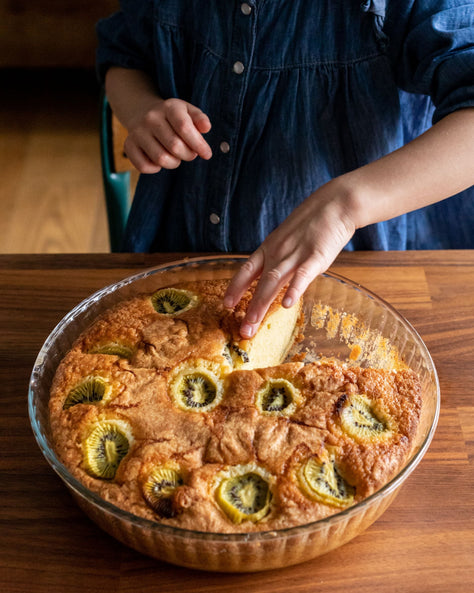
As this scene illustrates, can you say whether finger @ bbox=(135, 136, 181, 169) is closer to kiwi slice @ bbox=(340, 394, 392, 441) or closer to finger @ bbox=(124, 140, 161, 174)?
finger @ bbox=(124, 140, 161, 174)

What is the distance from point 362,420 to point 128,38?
1.04 m

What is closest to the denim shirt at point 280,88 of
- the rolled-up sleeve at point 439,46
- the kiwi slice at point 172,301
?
the rolled-up sleeve at point 439,46

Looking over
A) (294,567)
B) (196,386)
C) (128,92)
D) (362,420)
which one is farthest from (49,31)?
(294,567)

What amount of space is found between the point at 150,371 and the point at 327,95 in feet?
2.30

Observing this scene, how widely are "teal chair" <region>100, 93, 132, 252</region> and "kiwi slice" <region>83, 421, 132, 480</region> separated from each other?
920 mm

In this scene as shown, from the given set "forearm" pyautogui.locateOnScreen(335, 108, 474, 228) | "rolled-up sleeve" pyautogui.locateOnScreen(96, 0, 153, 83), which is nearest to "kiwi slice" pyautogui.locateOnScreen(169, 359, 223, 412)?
"forearm" pyautogui.locateOnScreen(335, 108, 474, 228)

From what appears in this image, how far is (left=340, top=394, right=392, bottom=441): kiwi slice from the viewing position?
2.82ft

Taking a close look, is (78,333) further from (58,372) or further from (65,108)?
(65,108)

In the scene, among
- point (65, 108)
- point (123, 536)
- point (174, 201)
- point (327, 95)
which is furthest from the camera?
point (65, 108)

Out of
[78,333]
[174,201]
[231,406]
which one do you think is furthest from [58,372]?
[174,201]

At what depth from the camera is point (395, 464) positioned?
32.6 inches

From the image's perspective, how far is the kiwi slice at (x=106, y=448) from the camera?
83 cm

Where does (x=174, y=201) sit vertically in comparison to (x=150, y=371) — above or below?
below

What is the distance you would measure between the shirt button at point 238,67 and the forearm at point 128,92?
185 mm
